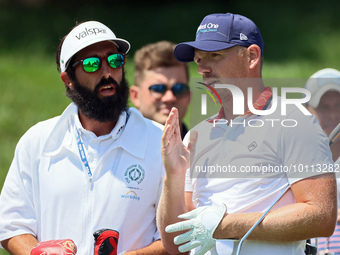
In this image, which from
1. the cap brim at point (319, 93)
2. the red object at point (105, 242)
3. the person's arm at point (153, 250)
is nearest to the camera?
the red object at point (105, 242)

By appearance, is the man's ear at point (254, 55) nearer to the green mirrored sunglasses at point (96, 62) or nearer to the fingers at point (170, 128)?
the fingers at point (170, 128)

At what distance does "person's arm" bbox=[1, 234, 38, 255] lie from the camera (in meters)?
4.33

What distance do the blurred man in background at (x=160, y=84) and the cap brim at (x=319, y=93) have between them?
4.16 ft

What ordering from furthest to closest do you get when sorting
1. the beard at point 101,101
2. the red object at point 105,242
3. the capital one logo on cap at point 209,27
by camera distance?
the beard at point 101,101 → the red object at point 105,242 → the capital one logo on cap at point 209,27

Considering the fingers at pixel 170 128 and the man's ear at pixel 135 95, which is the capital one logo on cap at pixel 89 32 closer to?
the fingers at pixel 170 128

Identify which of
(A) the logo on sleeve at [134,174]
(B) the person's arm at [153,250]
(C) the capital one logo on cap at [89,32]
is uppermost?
(C) the capital one logo on cap at [89,32]

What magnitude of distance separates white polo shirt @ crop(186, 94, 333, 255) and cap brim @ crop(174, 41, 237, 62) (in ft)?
1.25

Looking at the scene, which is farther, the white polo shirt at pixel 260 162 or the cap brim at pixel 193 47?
the cap brim at pixel 193 47

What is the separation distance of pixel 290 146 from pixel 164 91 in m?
2.59

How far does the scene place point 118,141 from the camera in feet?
14.8

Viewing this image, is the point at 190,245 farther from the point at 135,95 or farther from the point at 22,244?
the point at 135,95

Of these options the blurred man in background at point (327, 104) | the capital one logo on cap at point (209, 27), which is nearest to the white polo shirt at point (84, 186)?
the capital one logo on cap at point (209, 27)

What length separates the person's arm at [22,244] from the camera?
433cm

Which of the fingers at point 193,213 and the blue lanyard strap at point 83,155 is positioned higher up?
the blue lanyard strap at point 83,155
